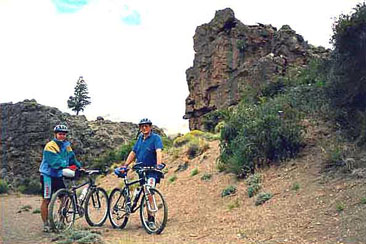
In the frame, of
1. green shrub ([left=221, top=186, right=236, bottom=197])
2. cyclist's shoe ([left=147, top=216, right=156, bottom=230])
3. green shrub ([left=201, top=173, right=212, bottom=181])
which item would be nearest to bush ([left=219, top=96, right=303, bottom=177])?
green shrub ([left=201, top=173, right=212, bottom=181])

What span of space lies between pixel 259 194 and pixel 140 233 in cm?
313

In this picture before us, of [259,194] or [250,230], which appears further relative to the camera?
[259,194]

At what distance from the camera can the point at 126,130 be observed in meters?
33.5

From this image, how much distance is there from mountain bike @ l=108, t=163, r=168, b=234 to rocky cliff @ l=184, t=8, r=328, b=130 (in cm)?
1903

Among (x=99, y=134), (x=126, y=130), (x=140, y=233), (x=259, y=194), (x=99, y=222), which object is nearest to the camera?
(x=140, y=233)

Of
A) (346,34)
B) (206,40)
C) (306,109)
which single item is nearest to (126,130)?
(206,40)

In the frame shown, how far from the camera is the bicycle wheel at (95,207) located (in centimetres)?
877

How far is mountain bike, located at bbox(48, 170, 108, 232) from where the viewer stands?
7.98m

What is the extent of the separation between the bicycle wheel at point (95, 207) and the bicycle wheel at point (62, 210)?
44 cm

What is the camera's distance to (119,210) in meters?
8.81

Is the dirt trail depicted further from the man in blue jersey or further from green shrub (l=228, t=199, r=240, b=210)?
the man in blue jersey

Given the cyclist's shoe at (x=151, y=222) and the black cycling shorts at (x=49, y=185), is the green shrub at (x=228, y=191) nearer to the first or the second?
the cyclist's shoe at (x=151, y=222)

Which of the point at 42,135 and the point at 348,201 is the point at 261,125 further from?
the point at 42,135

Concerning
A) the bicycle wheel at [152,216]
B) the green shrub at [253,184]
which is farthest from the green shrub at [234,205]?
the bicycle wheel at [152,216]
